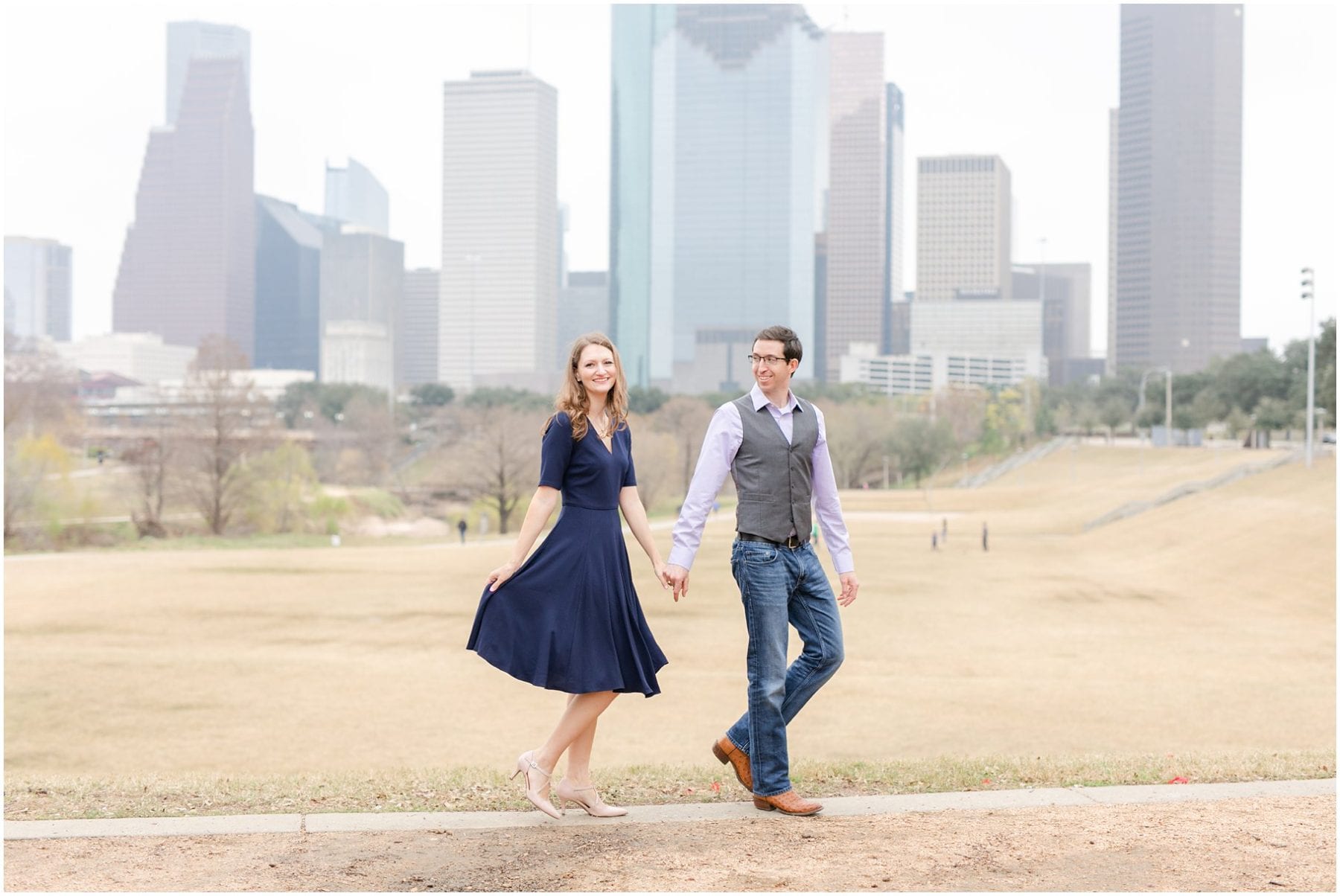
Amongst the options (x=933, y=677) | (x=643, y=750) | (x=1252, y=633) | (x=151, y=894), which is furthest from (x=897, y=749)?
(x=1252, y=633)

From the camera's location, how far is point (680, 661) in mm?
20984

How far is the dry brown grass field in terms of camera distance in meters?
14.5

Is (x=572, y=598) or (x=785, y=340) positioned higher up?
(x=785, y=340)

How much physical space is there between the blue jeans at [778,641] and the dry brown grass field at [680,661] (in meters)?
4.33

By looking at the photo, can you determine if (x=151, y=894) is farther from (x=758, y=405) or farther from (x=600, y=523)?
(x=758, y=405)

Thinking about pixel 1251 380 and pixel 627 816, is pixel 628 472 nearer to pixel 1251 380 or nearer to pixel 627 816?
pixel 627 816

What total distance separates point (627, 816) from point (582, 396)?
1.89 meters

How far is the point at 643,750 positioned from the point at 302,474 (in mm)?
55038

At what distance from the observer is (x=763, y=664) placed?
18.1ft

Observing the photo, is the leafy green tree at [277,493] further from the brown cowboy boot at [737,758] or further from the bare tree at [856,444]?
the brown cowboy boot at [737,758]

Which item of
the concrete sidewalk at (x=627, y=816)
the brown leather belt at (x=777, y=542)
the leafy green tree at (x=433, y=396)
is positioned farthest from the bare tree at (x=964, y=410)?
the brown leather belt at (x=777, y=542)

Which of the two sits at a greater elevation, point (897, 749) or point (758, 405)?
point (758, 405)

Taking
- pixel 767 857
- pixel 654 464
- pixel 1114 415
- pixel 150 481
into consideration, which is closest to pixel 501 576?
pixel 767 857

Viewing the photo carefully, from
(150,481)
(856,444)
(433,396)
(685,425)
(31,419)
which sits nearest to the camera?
(150,481)
